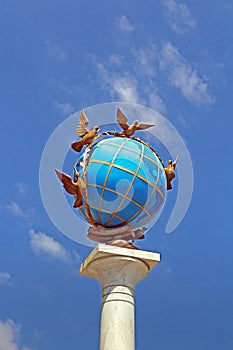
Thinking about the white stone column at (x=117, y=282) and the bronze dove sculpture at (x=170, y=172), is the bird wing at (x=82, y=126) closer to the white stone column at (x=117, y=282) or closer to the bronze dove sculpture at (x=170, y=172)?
the bronze dove sculpture at (x=170, y=172)

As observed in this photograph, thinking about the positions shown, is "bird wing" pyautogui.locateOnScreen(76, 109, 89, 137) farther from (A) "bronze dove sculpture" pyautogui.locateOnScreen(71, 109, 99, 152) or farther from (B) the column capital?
(B) the column capital

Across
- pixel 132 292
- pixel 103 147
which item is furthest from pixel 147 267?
pixel 103 147

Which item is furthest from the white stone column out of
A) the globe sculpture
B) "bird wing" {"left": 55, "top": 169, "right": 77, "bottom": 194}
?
"bird wing" {"left": 55, "top": 169, "right": 77, "bottom": 194}

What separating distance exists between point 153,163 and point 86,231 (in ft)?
8.66

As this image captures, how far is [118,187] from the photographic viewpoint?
14.7 m

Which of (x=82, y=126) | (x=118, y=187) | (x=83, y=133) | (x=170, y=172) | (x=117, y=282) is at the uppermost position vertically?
(x=82, y=126)

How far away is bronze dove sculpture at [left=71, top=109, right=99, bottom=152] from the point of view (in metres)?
16.1

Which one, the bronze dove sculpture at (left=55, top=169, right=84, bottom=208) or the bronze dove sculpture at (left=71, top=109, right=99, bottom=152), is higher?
the bronze dove sculpture at (left=71, top=109, right=99, bottom=152)

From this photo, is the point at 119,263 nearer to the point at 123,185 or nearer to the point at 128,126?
the point at 123,185

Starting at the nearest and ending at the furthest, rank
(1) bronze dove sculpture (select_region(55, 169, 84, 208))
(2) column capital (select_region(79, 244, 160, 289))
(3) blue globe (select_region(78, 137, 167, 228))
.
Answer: (2) column capital (select_region(79, 244, 160, 289)) < (3) blue globe (select_region(78, 137, 167, 228)) < (1) bronze dove sculpture (select_region(55, 169, 84, 208))

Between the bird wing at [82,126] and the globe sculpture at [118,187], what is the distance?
0.59m

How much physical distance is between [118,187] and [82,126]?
2564mm

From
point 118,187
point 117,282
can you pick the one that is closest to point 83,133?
point 118,187

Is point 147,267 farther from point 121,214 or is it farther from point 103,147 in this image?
point 103,147
